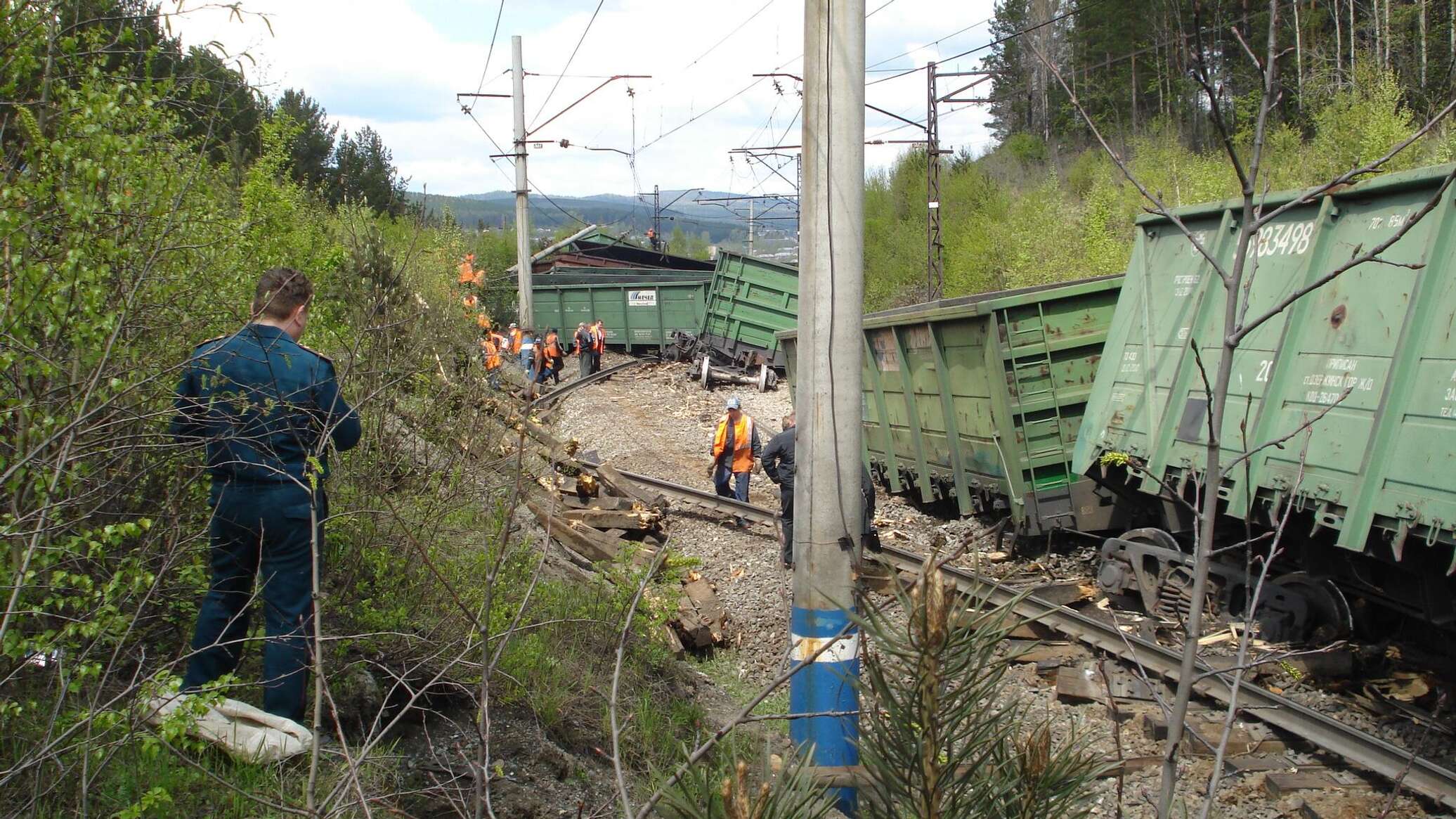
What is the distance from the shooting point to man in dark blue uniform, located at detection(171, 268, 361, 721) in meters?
4.05

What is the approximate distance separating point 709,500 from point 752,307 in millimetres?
16009

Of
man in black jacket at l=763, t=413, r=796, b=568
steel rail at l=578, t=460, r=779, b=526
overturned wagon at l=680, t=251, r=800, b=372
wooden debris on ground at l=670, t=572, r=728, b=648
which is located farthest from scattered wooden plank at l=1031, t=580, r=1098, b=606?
overturned wagon at l=680, t=251, r=800, b=372

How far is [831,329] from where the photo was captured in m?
4.48

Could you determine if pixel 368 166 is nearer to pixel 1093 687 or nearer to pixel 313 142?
pixel 313 142

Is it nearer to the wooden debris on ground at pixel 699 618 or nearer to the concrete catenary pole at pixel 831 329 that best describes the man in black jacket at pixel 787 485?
the wooden debris on ground at pixel 699 618

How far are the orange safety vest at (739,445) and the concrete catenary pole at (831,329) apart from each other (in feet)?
31.8

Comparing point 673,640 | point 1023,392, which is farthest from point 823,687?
point 1023,392

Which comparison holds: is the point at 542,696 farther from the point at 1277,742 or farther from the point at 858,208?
the point at 1277,742

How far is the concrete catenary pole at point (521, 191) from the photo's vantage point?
25.1 m

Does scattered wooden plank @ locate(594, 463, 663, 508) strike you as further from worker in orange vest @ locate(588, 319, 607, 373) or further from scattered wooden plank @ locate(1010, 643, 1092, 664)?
worker in orange vest @ locate(588, 319, 607, 373)

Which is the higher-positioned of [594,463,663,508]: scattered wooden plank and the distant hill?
the distant hill

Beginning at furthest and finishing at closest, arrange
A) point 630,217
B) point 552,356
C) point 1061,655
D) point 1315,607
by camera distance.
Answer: point 630,217 → point 552,356 → point 1061,655 → point 1315,607

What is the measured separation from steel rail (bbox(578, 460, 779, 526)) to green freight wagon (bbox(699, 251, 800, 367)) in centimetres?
1381

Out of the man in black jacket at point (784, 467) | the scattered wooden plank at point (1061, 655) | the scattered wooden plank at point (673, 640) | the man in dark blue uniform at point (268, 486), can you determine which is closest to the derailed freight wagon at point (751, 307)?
the man in black jacket at point (784, 467)
